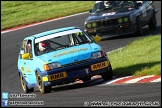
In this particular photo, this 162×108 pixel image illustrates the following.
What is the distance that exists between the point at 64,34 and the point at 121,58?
137 inches

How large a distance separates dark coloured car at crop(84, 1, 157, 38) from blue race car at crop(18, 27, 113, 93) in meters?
7.22

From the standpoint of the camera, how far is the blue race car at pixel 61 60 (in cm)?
1083

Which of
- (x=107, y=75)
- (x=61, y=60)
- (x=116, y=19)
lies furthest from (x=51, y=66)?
(x=116, y=19)

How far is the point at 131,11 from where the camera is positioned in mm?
19609

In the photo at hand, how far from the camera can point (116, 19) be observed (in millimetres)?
19375

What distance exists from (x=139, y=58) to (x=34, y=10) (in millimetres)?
19614

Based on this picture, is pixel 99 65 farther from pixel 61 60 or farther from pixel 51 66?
pixel 51 66

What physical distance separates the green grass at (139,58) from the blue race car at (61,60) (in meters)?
0.96

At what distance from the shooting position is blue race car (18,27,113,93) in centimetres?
1083

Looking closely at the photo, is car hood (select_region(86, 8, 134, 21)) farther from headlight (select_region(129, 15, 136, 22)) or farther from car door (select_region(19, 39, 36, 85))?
car door (select_region(19, 39, 36, 85))

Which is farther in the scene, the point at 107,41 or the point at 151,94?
the point at 107,41

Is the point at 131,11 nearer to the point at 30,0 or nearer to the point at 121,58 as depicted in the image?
the point at 121,58

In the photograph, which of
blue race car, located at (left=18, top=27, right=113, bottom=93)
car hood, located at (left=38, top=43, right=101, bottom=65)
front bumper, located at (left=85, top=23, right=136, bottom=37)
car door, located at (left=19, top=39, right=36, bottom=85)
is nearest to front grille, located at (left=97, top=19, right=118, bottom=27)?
front bumper, located at (left=85, top=23, right=136, bottom=37)

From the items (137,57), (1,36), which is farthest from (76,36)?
(1,36)
